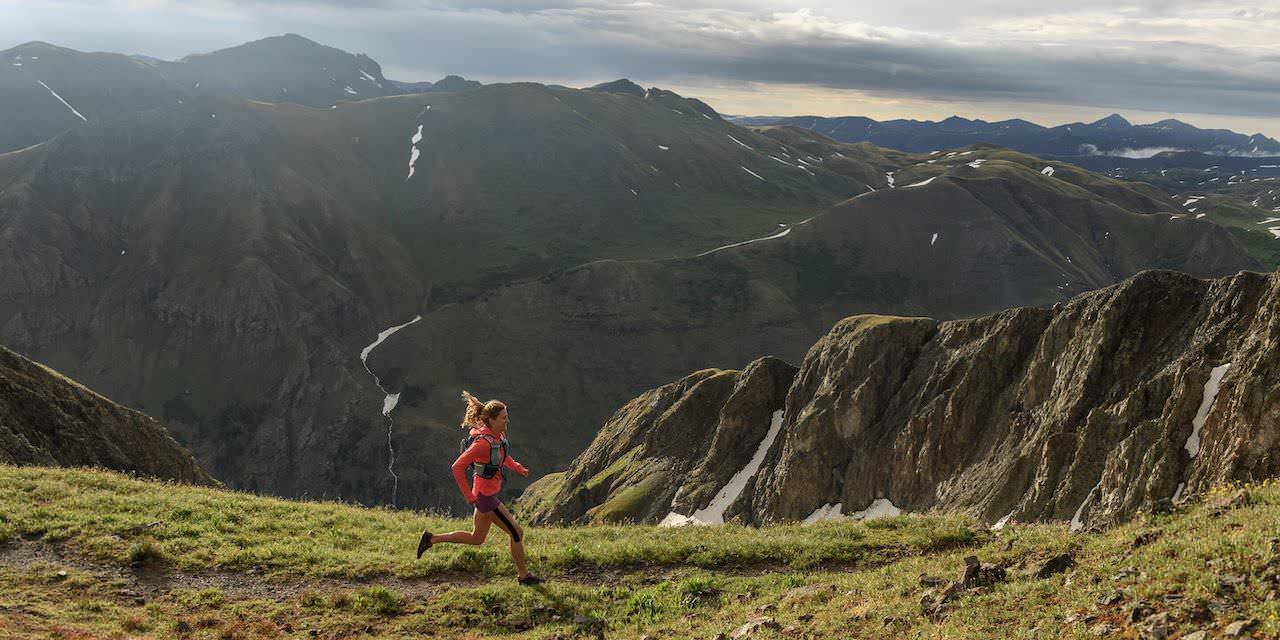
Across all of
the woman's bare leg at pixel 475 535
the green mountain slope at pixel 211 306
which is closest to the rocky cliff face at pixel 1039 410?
the woman's bare leg at pixel 475 535

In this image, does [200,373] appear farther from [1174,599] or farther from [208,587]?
[1174,599]

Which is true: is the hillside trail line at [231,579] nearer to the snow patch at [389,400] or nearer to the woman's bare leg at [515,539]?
the woman's bare leg at [515,539]

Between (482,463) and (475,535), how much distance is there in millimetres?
1709

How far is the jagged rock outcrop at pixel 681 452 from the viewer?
62.0 metres

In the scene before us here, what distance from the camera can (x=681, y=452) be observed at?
68.3m

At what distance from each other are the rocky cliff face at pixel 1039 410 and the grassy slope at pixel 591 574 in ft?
14.6

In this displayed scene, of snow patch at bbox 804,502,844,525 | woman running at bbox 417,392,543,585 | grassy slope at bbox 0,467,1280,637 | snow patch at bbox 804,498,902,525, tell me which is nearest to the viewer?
grassy slope at bbox 0,467,1280,637

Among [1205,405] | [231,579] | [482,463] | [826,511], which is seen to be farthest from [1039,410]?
[231,579]

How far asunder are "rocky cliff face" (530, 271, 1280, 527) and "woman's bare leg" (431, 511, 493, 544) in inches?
510

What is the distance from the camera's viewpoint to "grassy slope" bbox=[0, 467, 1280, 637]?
36.6 feet

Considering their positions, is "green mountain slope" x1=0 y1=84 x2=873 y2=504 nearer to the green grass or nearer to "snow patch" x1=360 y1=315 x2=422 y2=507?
"snow patch" x1=360 y1=315 x2=422 y2=507

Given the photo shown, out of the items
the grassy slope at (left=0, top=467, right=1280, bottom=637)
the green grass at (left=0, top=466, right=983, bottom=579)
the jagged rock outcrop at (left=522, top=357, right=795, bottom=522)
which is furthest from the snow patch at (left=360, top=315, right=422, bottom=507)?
the grassy slope at (left=0, top=467, right=1280, bottom=637)

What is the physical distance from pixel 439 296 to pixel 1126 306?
170027 mm

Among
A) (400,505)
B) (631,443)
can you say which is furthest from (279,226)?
(631,443)
